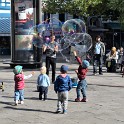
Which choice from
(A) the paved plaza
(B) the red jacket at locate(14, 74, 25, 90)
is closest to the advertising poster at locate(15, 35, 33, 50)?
(A) the paved plaza

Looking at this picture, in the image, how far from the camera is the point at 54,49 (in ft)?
49.1

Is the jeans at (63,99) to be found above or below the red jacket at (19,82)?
below

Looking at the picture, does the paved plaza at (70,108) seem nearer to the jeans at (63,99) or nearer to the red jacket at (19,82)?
the jeans at (63,99)

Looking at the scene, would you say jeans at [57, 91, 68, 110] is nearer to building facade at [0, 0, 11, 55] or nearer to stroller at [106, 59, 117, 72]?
stroller at [106, 59, 117, 72]

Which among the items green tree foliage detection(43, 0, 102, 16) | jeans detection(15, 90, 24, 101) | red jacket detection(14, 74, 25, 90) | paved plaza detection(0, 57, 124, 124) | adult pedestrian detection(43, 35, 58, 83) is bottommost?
paved plaza detection(0, 57, 124, 124)

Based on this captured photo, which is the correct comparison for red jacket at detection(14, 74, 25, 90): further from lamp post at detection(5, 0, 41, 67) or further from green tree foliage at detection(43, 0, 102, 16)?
green tree foliage at detection(43, 0, 102, 16)

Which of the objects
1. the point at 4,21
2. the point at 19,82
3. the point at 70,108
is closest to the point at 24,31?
the point at 19,82

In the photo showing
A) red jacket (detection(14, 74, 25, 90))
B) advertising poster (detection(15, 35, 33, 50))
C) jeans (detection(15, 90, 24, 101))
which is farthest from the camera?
advertising poster (detection(15, 35, 33, 50))

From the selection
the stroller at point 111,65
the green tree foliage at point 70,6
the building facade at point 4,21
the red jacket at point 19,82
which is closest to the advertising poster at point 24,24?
the stroller at point 111,65

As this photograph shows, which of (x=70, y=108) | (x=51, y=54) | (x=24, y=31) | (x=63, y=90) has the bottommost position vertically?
(x=70, y=108)

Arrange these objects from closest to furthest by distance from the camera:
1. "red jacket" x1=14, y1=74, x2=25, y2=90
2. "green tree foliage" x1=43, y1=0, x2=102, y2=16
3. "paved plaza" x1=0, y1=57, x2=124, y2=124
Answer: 1. "paved plaza" x1=0, y1=57, x2=124, y2=124
2. "red jacket" x1=14, y1=74, x2=25, y2=90
3. "green tree foliage" x1=43, y1=0, x2=102, y2=16

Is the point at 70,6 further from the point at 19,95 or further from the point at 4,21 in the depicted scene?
the point at 19,95

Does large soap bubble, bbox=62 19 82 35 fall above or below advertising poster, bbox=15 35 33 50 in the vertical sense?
above

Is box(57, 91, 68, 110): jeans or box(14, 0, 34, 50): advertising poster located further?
box(14, 0, 34, 50): advertising poster
